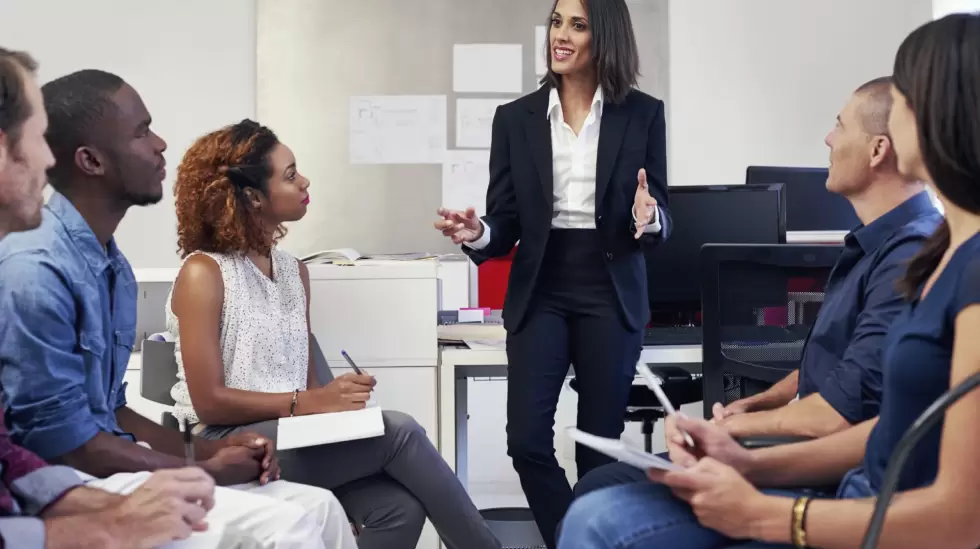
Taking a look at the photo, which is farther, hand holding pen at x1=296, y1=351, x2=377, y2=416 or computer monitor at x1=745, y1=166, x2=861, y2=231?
computer monitor at x1=745, y1=166, x2=861, y2=231

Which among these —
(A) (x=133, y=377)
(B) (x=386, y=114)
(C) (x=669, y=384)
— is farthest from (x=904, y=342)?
(B) (x=386, y=114)

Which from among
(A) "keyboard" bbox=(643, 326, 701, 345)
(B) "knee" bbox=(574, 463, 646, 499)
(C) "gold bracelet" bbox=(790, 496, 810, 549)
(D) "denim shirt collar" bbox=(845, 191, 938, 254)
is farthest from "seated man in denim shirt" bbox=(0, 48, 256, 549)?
(A) "keyboard" bbox=(643, 326, 701, 345)

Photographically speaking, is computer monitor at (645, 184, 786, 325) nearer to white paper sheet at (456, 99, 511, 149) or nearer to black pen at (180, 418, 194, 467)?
black pen at (180, 418, 194, 467)

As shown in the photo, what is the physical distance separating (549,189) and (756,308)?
546 millimetres

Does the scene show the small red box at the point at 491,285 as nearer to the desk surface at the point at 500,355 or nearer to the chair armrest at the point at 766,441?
the desk surface at the point at 500,355

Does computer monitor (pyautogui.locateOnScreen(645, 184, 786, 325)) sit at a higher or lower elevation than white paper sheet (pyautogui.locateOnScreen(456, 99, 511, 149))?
lower

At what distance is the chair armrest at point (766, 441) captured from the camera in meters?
1.29

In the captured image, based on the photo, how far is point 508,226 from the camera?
2271 mm

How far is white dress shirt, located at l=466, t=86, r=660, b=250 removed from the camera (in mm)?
2152

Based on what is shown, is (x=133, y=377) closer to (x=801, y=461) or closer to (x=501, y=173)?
(x=501, y=173)

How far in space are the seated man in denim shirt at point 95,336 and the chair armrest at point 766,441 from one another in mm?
650

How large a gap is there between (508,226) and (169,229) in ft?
8.56

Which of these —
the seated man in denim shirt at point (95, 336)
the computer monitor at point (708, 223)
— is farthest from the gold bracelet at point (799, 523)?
the computer monitor at point (708, 223)

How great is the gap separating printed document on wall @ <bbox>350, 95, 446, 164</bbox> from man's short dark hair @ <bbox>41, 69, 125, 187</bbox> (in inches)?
112
